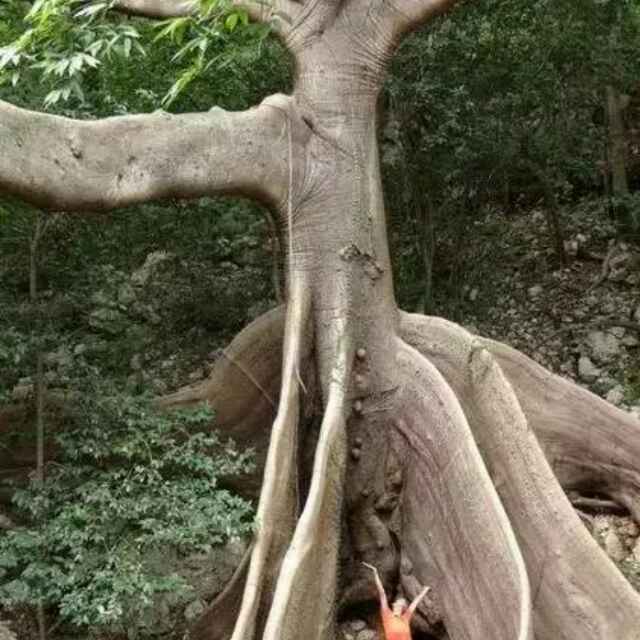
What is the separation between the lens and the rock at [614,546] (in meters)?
6.24

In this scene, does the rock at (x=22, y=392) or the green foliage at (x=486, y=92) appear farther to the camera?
the green foliage at (x=486, y=92)

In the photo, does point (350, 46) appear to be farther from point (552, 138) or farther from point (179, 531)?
point (552, 138)

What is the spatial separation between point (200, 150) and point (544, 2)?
13.4 ft

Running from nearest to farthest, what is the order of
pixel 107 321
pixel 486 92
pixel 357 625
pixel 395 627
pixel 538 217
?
pixel 395 627 < pixel 357 625 < pixel 107 321 < pixel 486 92 < pixel 538 217

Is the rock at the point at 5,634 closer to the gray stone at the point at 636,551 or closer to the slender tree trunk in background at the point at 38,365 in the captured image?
the slender tree trunk in background at the point at 38,365

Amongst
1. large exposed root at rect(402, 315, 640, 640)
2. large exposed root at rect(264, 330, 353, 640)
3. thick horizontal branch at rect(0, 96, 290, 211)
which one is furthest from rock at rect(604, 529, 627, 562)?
thick horizontal branch at rect(0, 96, 290, 211)

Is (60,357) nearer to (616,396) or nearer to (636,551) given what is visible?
(636,551)

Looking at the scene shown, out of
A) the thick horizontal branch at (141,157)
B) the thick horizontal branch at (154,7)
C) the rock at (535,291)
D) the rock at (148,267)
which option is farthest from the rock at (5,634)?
the rock at (535,291)

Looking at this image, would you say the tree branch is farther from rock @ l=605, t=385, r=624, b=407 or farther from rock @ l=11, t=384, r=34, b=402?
rock @ l=605, t=385, r=624, b=407

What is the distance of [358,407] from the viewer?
5.70 metres

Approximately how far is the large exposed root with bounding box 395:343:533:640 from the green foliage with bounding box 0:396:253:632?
3.44 ft

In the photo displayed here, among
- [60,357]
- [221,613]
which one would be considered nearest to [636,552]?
[221,613]

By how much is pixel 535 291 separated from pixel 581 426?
366 centimetres

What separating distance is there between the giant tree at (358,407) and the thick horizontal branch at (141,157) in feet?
0.03
